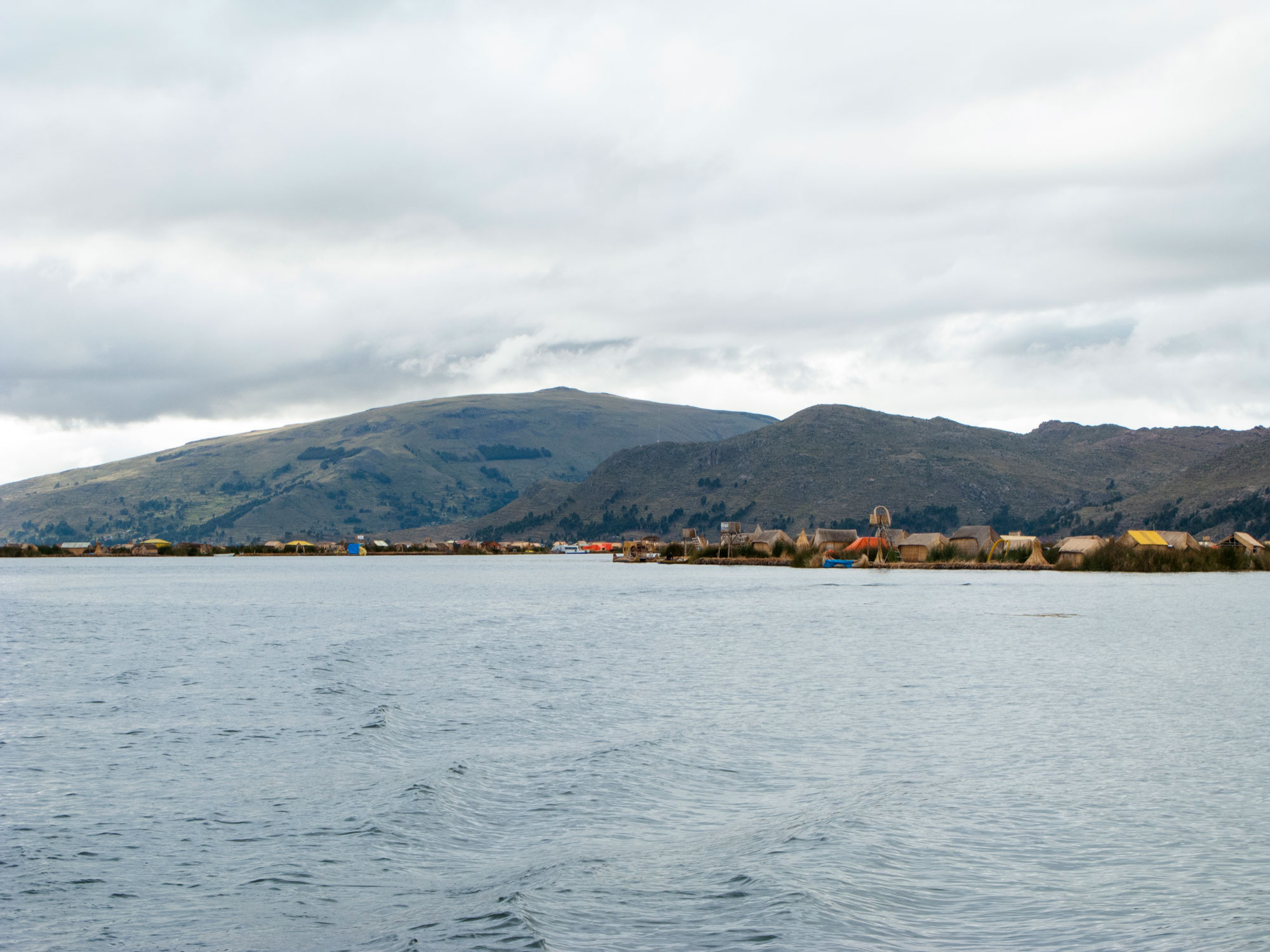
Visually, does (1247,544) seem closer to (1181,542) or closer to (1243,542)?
(1243,542)

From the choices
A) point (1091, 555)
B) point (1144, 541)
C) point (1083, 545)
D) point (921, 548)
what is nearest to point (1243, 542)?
point (1144, 541)

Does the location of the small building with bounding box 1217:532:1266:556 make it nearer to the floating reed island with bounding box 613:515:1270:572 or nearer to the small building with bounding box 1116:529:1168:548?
the floating reed island with bounding box 613:515:1270:572

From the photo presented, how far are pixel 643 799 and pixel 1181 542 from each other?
16818 centimetres

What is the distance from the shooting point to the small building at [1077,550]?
16238 centimetres

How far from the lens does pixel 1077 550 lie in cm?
16625

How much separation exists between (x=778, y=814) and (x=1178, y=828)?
6884mm

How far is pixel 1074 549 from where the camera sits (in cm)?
16688

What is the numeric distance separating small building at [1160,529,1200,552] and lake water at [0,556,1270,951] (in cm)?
11842

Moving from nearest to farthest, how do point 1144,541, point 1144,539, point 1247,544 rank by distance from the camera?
point 1144,541
point 1144,539
point 1247,544

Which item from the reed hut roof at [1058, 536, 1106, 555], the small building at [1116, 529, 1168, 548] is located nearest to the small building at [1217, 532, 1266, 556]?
the small building at [1116, 529, 1168, 548]

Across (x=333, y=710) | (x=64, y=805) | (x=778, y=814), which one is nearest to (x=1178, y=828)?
(x=778, y=814)

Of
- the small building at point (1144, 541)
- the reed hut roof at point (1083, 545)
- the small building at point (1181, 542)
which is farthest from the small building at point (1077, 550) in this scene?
the small building at point (1181, 542)

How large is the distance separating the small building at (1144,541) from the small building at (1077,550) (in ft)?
11.0

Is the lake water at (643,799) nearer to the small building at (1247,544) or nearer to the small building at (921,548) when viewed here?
the small building at (1247,544)
